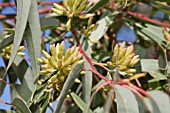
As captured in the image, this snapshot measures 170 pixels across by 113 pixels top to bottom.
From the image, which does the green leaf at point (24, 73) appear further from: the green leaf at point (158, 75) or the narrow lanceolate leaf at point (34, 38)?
the green leaf at point (158, 75)

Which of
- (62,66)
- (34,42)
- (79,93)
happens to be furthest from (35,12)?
(79,93)

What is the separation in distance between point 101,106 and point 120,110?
0.59m

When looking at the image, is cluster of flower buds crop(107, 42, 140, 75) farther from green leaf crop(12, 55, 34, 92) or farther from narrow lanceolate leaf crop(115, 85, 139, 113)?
green leaf crop(12, 55, 34, 92)

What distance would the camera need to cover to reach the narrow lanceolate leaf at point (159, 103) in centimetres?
72

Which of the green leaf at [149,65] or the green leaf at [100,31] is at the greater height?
the green leaf at [100,31]

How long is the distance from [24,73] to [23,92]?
7 cm

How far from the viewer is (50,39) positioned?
1.57 metres

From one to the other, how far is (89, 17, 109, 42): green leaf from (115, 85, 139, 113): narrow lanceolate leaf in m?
0.47

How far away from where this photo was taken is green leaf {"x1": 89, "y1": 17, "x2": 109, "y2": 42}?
4.47 feet

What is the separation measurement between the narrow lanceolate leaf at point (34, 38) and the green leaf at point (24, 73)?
10cm

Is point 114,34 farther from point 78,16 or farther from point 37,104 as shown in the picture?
point 37,104

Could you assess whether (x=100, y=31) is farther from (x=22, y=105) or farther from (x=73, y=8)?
(x=22, y=105)

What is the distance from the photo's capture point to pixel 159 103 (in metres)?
0.73

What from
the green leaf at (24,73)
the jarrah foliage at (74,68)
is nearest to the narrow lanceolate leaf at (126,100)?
the jarrah foliage at (74,68)
